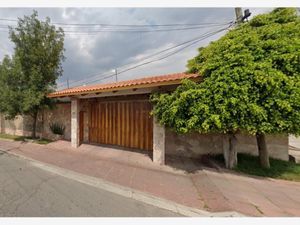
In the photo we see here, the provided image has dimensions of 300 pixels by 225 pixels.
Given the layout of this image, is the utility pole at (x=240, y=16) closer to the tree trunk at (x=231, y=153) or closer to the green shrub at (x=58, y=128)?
the tree trunk at (x=231, y=153)

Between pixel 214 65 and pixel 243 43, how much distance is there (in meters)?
1.04

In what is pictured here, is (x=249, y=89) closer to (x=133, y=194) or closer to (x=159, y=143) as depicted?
(x=159, y=143)

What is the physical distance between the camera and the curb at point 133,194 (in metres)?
3.50

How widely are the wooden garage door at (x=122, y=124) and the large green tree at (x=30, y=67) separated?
3.11 m

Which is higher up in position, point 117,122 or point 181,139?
point 117,122

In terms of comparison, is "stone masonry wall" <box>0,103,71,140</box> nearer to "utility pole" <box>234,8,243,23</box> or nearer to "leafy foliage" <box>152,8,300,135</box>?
"leafy foliage" <box>152,8,300,135</box>

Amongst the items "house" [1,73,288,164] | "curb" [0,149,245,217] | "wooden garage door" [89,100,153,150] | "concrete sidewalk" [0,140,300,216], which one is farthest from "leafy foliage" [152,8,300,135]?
"wooden garage door" [89,100,153,150]

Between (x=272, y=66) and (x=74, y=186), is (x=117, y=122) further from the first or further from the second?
(x=272, y=66)

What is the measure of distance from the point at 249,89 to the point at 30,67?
10797 millimetres

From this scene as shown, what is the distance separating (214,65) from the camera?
17.0 ft

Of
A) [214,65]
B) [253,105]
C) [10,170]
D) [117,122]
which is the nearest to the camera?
[253,105]

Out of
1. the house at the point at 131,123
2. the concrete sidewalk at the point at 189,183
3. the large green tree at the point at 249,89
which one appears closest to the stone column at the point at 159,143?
the house at the point at 131,123

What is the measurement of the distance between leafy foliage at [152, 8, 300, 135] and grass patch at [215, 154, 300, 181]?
5.75ft

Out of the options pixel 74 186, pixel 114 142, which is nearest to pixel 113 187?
pixel 74 186
